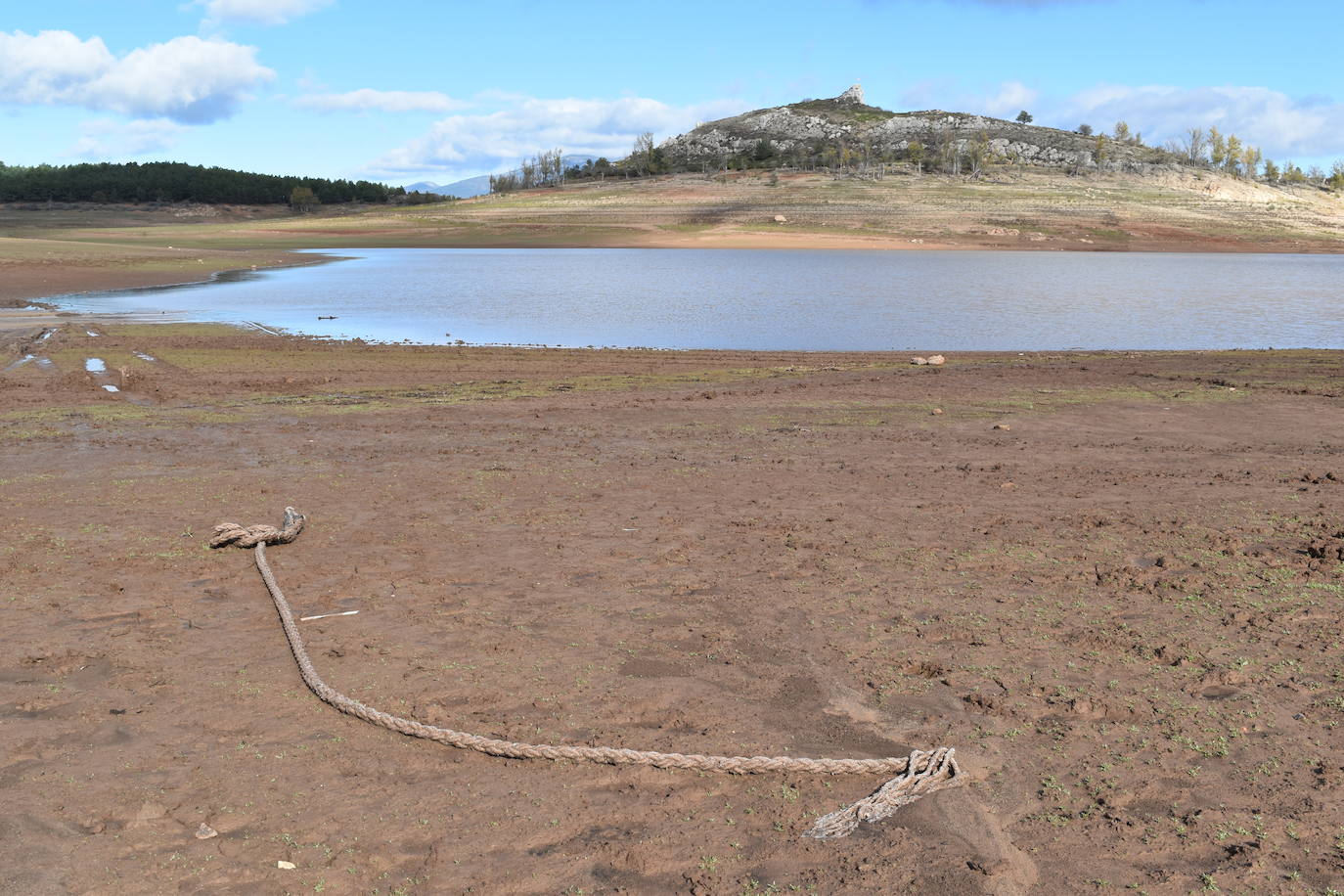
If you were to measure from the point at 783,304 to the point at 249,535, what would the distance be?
29100mm

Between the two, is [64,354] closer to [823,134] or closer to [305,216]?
[305,216]

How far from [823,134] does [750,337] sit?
175 meters

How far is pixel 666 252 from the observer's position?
Answer: 76.7 metres

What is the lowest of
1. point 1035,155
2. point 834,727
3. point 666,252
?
point 834,727

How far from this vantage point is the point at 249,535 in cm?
828

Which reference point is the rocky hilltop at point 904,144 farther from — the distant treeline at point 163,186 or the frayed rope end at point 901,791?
the frayed rope end at point 901,791

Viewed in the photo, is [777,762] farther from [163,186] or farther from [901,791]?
[163,186]

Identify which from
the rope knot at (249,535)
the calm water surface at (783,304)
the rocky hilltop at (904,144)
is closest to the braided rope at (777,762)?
the rope knot at (249,535)

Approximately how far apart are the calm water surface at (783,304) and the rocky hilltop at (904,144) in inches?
3847

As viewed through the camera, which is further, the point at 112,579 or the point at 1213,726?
the point at 112,579

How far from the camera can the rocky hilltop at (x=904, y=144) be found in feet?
500

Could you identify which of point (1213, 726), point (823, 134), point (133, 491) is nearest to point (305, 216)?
point (823, 134)

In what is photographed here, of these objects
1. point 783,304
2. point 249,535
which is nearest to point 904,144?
point 783,304

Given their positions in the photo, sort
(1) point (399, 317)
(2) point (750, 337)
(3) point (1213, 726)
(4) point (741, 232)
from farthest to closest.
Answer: (4) point (741, 232) < (1) point (399, 317) < (2) point (750, 337) < (3) point (1213, 726)
